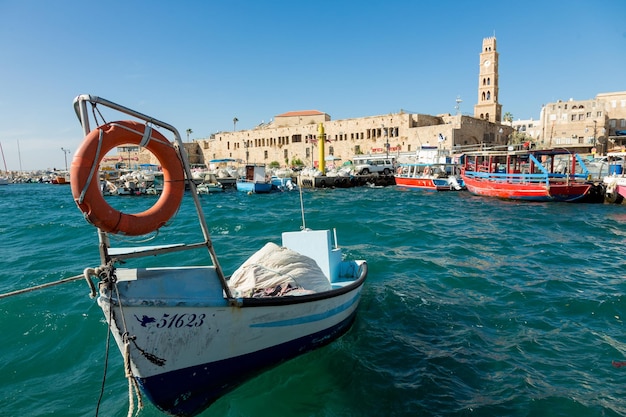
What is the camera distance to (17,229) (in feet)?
55.8

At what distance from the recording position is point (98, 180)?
3.59 metres

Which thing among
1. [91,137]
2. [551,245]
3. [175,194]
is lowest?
[551,245]

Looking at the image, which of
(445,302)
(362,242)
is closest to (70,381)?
(445,302)

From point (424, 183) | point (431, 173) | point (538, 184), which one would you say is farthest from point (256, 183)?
point (538, 184)

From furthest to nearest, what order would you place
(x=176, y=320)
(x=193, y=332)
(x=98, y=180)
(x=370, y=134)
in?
1. (x=370, y=134)
2. (x=193, y=332)
3. (x=176, y=320)
4. (x=98, y=180)

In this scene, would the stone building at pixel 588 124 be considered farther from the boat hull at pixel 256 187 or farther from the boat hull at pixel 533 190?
the boat hull at pixel 256 187

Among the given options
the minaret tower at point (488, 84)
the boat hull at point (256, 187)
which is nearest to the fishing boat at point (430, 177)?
the boat hull at point (256, 187)

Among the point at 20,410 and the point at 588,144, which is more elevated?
the point at 588,144

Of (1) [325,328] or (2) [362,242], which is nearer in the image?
(1) [325,328]

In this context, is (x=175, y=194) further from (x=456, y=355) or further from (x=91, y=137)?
(x=456, y=355)

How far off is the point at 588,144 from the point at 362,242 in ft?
178

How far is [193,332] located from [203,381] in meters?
0.65

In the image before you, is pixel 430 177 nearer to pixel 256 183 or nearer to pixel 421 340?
pixel 256 183

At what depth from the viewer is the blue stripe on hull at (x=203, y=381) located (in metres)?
4.00
